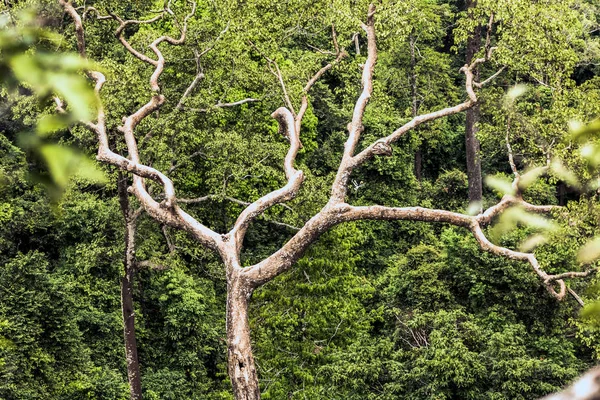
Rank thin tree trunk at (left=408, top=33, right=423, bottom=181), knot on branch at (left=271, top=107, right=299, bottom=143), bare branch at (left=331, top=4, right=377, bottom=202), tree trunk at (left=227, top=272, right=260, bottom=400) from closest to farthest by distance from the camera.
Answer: tree trunk at (left=227, top=272, right=260, bottom=400), bare branch at (left=331, top=4, right=377, bottom=202), knot on branch at (left=271, top=107, right=299, bottom=143), thin tree trunk at (left=408, top=33, right=423, bottom=181)

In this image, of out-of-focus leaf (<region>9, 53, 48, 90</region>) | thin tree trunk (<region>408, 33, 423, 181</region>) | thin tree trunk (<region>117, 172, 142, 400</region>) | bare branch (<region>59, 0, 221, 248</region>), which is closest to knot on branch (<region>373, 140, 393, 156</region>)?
bare branch (<region>59, 0, 221, 248</region>)

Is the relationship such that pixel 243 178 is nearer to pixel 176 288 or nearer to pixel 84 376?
pixel 176 288

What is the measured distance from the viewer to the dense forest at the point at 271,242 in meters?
8.61

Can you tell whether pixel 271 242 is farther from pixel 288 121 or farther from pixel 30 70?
pixel 30 70

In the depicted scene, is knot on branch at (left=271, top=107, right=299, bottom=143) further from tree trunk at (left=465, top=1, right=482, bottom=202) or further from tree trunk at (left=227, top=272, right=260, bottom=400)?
tree trunk at (left=465, top=1, right=482, bottom=202)

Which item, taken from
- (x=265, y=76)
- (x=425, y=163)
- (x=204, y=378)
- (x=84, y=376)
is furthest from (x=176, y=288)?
(x=425, y=163)

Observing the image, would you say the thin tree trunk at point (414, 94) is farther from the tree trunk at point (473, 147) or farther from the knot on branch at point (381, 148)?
the knot on branch at point (381, 148)

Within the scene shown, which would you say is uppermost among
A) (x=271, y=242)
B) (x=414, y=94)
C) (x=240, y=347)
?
(x=414, y=94)

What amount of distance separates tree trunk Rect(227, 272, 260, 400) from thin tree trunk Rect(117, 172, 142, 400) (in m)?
5.44

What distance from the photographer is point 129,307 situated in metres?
12.4

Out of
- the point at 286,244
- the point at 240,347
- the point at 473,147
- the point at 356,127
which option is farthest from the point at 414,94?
the point at 240,347

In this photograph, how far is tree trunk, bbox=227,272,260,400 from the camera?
7078 millimetres

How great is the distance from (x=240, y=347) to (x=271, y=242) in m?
10.2

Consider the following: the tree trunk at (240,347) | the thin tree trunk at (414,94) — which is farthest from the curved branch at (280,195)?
the thin tree trunk at (414,94)
